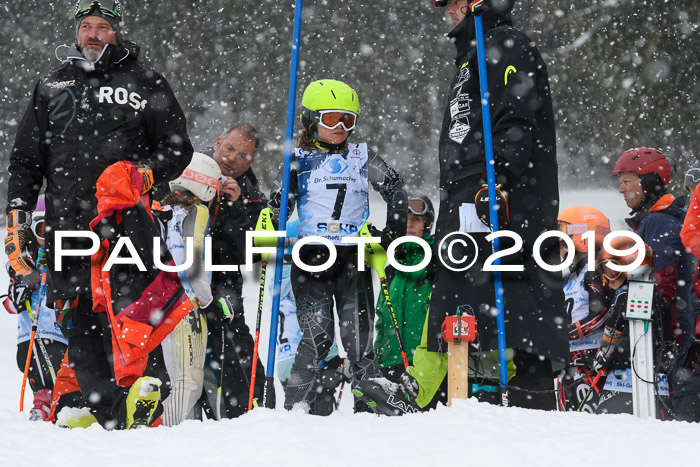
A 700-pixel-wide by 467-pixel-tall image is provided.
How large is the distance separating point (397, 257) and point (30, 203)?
2090 millimetres

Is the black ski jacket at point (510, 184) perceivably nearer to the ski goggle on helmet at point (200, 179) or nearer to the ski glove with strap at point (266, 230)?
the ski glove with strap at point (266, 230)

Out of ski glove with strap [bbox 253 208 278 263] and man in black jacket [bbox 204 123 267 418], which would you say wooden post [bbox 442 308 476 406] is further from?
man in black jacket [bbox 204 123 267 418]

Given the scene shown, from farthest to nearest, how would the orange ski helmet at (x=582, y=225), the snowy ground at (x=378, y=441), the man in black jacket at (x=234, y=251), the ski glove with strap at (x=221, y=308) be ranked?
1. the orange ski helmet at (x=582, y=225)
2. the man in black jacket at (x=234, y=251)
3. the ski glove with strap at (x=221, y=308)
4. the snowy ground at (x=378, y=441)

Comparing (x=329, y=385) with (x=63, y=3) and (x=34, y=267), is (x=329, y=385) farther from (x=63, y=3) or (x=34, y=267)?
(x=63, y=3)

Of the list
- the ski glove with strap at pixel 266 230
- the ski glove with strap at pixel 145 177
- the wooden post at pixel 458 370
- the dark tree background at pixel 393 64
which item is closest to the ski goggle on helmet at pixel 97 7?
the ski glove with strap at pixel 145 177

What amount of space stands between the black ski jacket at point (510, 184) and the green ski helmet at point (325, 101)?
80 centimetres

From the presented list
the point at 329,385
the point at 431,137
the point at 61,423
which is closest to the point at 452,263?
the point at 329,385

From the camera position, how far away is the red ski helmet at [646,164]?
15.0 feet

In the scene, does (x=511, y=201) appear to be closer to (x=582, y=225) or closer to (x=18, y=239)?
(x=582, y=225)

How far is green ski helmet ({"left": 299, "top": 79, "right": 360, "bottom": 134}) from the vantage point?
4.13 meters

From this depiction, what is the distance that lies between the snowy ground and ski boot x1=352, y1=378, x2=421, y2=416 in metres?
0.76

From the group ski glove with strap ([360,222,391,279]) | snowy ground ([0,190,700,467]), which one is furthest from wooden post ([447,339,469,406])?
ski glove with strap ([360,222,391,279])

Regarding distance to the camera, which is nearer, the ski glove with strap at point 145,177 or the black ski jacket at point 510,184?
the black ski jacket at point 510,184

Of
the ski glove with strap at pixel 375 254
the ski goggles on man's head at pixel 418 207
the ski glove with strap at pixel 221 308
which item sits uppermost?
the ski goggles on man's head at pixel 418 207
